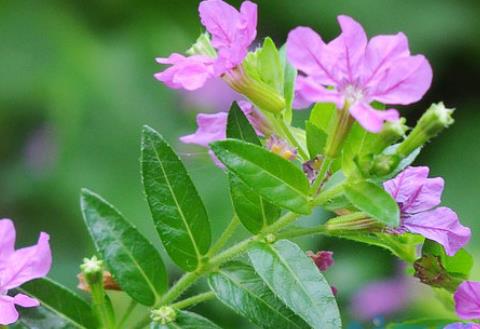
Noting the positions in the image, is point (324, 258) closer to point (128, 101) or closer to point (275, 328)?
point (275, 328)

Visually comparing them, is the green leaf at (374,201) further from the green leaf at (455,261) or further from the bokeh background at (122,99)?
the bokeh background at (122,99)

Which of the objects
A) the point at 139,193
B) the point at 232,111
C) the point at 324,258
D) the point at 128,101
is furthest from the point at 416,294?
the point at 232,111

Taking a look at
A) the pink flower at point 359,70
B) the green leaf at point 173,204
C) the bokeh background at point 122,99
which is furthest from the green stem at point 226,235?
the bokeh background at point 122,99

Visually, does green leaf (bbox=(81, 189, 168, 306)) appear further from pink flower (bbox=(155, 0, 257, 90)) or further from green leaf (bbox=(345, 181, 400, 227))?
green leaf (bbox=(345, 181, 400, 227))

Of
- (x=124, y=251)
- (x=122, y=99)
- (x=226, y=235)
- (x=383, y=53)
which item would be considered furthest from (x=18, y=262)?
(x=122, y=99)

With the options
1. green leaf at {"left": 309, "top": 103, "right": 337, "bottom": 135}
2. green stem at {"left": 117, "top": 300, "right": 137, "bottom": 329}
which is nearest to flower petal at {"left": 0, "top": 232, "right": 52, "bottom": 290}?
green stem at {"left": 117, "top": 300, "right": 137, "bottom": 329}

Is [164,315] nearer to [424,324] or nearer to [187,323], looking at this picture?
[187,323]
